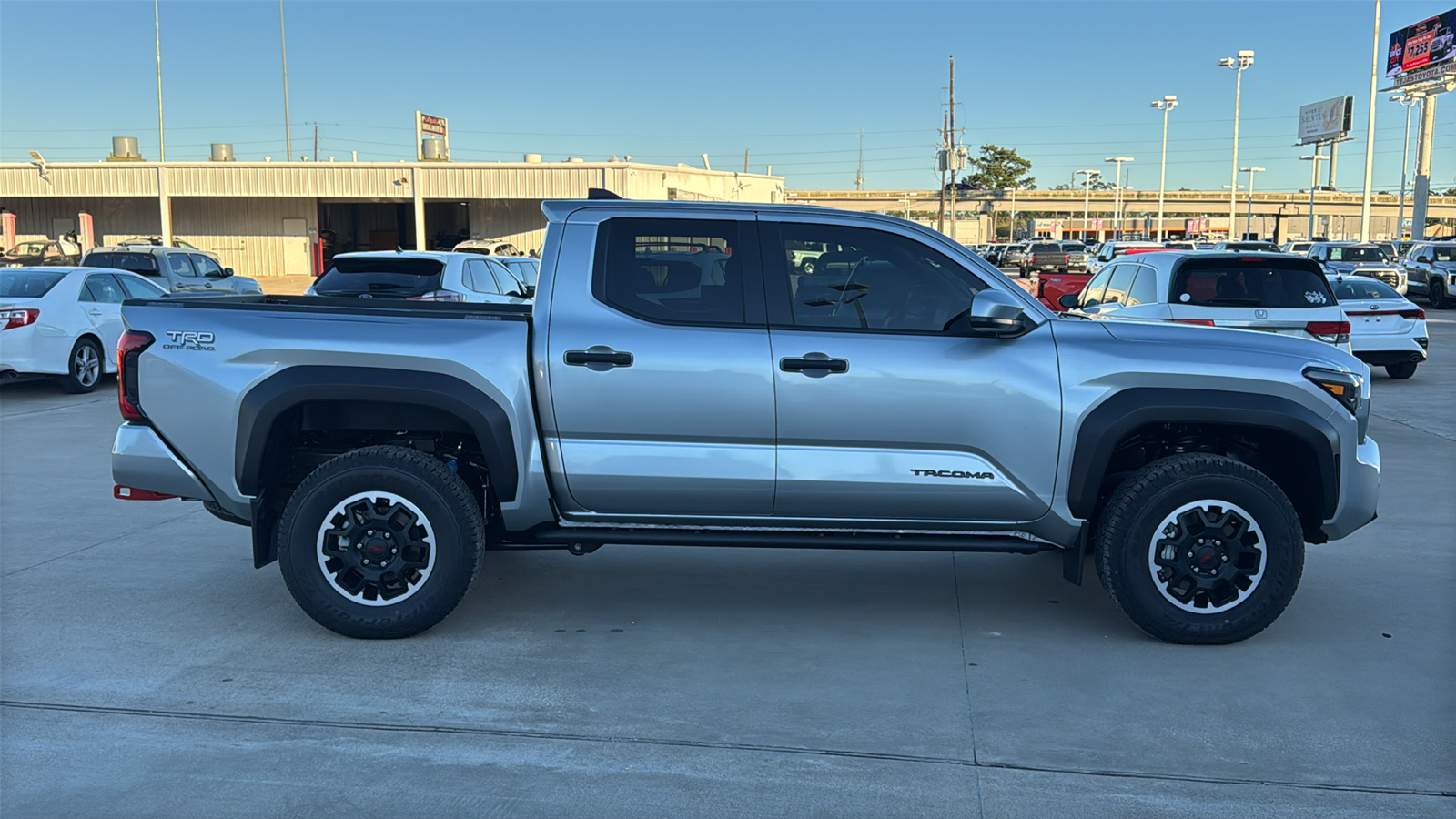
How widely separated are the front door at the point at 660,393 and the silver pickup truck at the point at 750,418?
0.01 meters

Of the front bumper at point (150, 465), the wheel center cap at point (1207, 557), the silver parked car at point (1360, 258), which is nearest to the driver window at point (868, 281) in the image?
the wheel center cap at point (1207, 557)

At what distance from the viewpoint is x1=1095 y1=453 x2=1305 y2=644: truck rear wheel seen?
5.20 meters

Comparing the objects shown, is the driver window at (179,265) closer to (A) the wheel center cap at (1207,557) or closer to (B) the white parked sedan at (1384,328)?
(B) the white parked sedan at (1384,328)

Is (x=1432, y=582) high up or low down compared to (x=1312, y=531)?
down

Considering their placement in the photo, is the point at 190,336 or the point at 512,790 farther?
the point at 190,336

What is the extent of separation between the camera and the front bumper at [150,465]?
209 inches

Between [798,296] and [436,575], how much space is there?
2041mm

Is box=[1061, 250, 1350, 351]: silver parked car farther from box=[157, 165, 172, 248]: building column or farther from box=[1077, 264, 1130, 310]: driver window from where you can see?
box=[157, 165, 172, 248]: building column

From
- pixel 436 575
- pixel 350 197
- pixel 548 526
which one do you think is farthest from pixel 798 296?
pixel 350 197

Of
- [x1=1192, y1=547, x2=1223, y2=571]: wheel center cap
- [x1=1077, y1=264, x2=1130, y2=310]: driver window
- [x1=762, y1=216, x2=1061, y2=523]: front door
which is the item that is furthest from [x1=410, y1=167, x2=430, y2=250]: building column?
[x1=1192, y1=547, x2=1223, y2=571]: wheel center cap

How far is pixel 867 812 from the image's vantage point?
3.76 metres

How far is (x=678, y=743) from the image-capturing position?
4285mm

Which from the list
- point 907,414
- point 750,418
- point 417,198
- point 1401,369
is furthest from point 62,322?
point 417,198

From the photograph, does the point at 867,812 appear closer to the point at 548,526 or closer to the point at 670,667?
the point at 670,667
